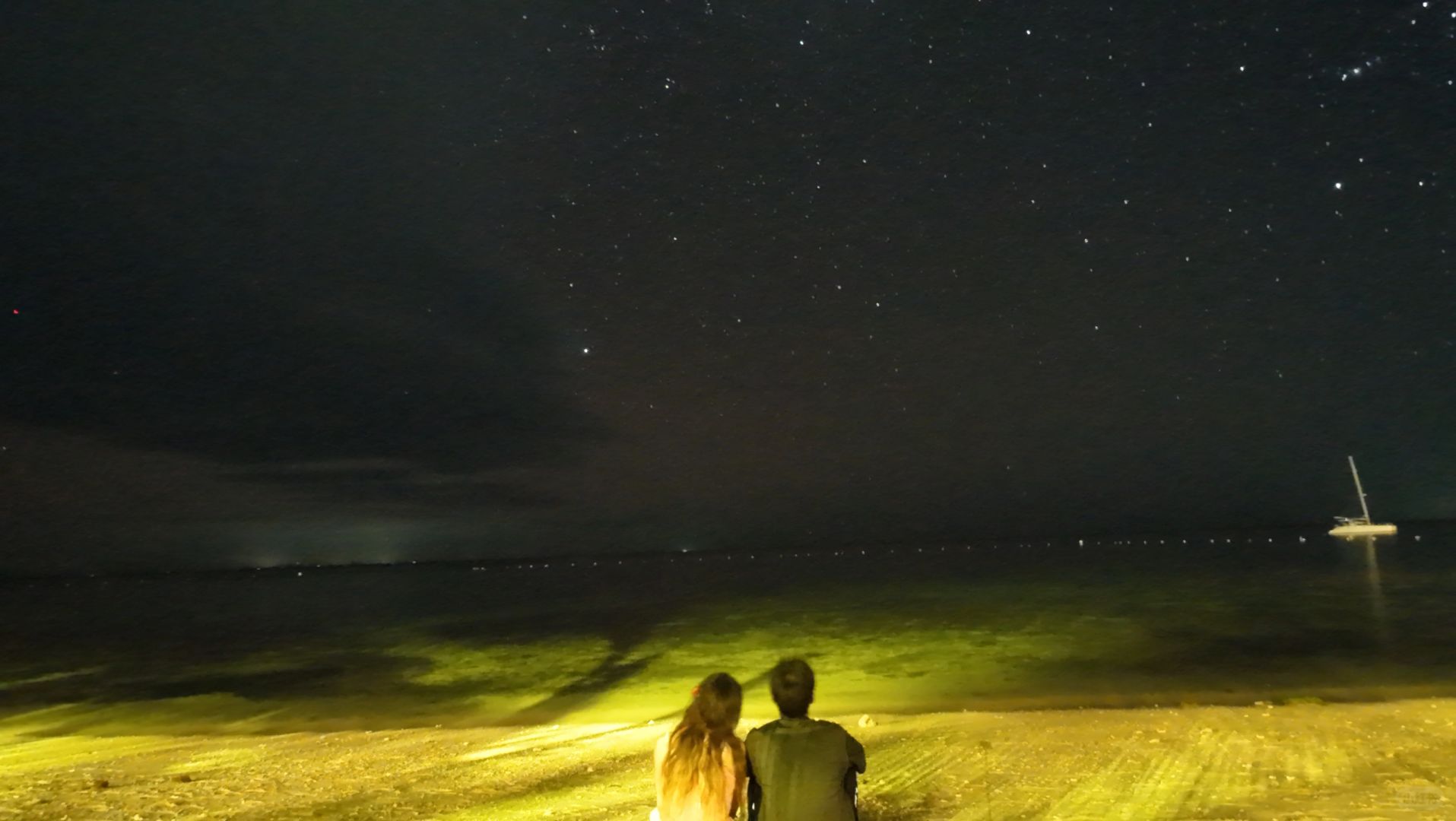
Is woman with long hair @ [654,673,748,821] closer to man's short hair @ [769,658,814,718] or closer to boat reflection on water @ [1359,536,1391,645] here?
man's short hair @ [769,658,814,718]

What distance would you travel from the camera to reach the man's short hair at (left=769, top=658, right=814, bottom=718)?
3.76 meters

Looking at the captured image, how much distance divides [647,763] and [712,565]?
11888cm

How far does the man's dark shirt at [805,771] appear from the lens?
3.75 meters

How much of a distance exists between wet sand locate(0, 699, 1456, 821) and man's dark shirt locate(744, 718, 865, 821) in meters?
4.69

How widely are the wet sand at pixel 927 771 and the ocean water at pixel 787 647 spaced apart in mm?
4505

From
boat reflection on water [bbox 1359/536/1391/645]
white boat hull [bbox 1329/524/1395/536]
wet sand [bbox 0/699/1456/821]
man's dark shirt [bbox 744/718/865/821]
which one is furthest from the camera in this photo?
white boat hull [bbox 1329/524/1395/536]

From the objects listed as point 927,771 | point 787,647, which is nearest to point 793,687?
point 927,771

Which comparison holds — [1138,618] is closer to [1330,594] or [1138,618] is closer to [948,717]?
[1330,594]

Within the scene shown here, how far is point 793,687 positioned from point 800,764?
0.31 meters

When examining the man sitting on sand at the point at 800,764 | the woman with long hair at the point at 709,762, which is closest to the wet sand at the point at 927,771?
the woman with long hair at the point at 709,762

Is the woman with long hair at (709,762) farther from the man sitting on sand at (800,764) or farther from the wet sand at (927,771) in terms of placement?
the wet sand at (927,771)

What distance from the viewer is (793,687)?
3.78 meters

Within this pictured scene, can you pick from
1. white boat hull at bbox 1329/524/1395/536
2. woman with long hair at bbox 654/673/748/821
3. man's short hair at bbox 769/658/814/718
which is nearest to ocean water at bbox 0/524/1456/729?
woman with long hair at bbox 654/673/748/821

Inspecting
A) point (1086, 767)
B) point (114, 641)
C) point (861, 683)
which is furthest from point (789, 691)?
point (114, 641)
